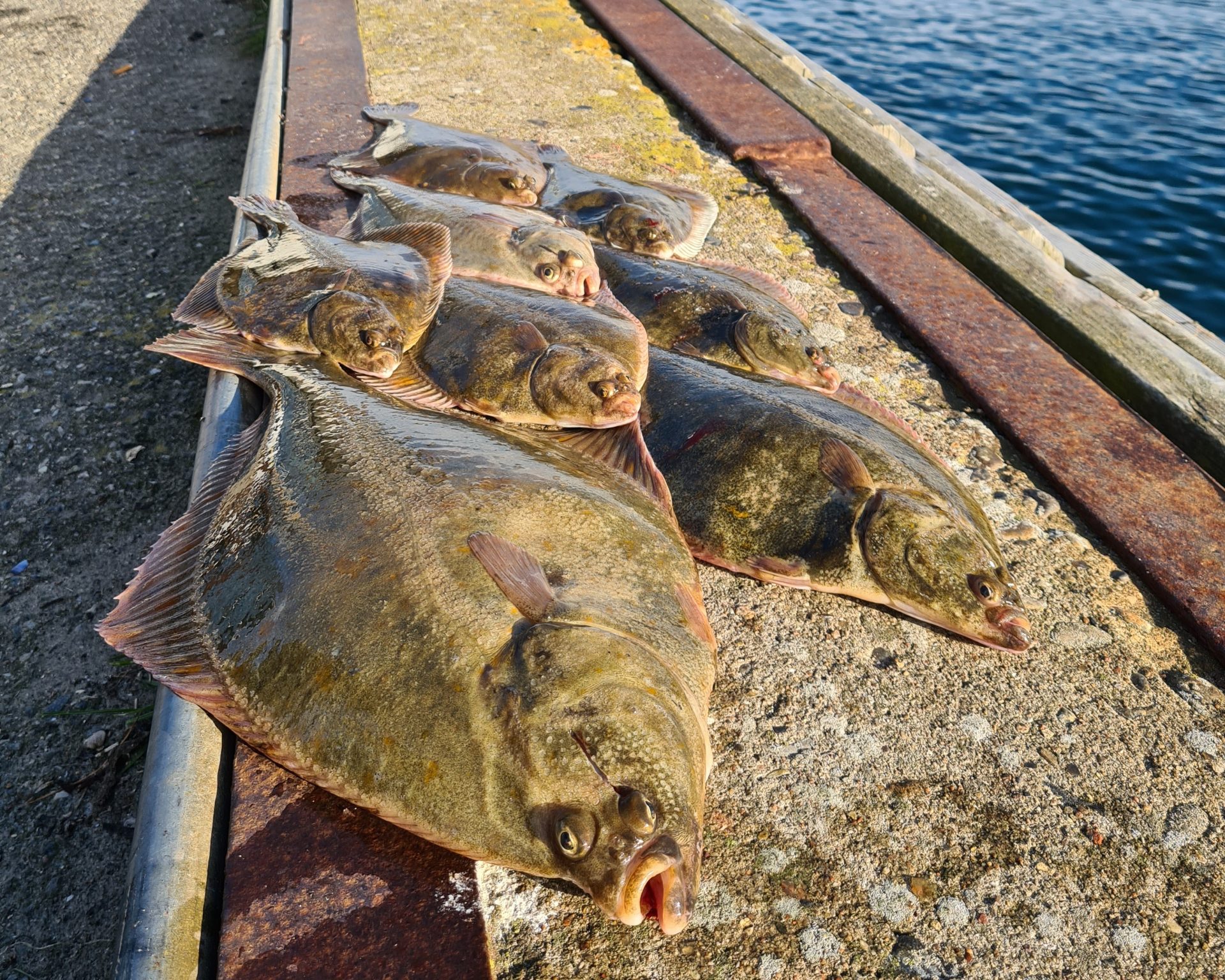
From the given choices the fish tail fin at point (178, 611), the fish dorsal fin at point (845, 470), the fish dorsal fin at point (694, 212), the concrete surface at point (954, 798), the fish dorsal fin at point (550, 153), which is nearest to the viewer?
the concrete surface at point (954, 798)

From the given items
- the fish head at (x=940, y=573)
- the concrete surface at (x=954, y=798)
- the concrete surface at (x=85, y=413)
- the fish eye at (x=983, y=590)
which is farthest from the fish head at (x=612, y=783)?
the concrete surface at (x=85, y=413)

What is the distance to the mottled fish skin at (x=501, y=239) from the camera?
322cm

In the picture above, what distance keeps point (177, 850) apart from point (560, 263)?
7.45 feet

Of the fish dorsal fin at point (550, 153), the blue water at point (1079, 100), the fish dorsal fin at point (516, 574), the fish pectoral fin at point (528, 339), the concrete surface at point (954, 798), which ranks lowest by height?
the blue water at point (1079, 100)

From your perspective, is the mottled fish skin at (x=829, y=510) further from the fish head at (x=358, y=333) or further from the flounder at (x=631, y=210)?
the flounder at (x=631, y=210)

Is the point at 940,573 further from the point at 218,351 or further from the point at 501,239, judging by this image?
the point at 218,351

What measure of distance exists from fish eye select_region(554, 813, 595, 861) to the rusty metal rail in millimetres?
1889

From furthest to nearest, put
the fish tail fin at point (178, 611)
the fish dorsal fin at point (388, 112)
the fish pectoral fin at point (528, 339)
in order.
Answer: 1. the fish dorsal fin at point (388, 112)
2. the fish pectoral fin at point (528, 339)
3. the fish tail fin at point (178, 611)

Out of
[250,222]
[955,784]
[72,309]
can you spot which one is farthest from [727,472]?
[72,309]

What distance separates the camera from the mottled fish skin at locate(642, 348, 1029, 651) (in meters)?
2.37

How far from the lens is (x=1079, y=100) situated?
1132 cm

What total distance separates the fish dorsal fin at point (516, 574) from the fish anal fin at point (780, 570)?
81 cm

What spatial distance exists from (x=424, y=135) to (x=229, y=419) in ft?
7.89

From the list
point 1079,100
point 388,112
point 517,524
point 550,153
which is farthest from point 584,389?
point 1079,100
